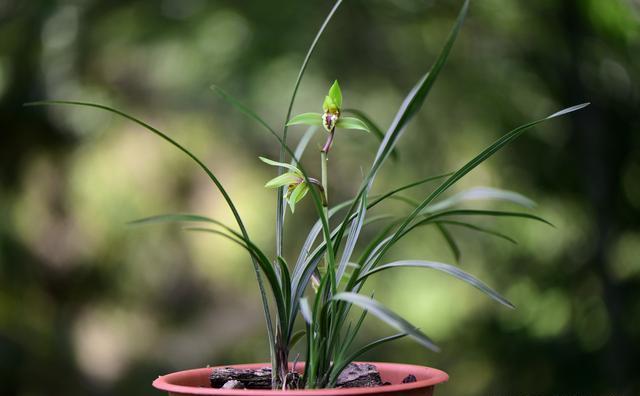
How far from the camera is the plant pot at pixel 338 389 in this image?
22.4 inches

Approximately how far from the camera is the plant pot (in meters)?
0.57

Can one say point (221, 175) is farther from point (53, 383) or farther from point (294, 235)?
point (53, 383)

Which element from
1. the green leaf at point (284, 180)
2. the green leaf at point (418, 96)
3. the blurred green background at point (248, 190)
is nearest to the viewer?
the green leaf at point (418, 96)

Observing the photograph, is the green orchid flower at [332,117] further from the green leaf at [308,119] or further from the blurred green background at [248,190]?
the blurred green background at [248,190]

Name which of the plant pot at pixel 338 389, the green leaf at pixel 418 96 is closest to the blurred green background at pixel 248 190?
the plant pot at pixel 338 389

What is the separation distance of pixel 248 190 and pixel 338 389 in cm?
184

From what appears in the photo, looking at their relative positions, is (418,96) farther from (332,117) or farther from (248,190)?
(248,190)

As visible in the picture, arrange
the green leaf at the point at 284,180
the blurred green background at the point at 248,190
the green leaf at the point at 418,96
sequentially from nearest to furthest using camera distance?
the green leaf at the point at 418,96 < the green leaf at the point at 284,180 < the blurred green background at the point at 248,190

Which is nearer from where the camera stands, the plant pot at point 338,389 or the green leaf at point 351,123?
the plant pot at point 338,389

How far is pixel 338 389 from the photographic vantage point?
58 cm

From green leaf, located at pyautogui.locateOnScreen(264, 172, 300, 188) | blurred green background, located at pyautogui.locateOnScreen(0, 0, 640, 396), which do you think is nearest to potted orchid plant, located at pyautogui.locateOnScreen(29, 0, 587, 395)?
green leaf, located at pyautogui.locateOnScreen(264, 172, 300, 188)

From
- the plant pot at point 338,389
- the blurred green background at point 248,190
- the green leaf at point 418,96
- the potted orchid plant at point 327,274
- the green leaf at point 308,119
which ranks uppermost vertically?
the blurred green background at point 248,190

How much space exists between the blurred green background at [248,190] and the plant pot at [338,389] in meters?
1.56

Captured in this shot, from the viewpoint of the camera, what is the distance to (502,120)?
2.49m
